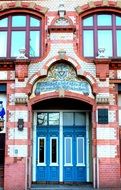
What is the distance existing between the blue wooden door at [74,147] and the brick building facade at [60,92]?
0.15 ft

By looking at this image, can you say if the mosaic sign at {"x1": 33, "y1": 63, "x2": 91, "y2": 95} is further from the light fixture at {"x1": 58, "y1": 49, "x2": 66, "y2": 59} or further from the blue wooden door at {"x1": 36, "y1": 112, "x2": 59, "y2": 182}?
the blue wooden door at {"x1": 36, "y1": 112, "x2": 59, "y2": 182}

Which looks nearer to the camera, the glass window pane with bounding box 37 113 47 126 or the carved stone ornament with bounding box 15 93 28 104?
the carved stone ornament with bounding box 15 93 28 104

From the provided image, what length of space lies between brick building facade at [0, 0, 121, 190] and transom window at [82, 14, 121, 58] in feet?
0.16

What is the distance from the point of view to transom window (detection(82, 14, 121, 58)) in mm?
17344

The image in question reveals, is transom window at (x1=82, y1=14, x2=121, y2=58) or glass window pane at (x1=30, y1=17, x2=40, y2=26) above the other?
glass window pane at (x1=30, y1=17, x2=40, y2=26)

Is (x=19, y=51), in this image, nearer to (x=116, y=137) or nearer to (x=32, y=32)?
(x=32, y=32)

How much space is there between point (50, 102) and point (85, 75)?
231 centimetres

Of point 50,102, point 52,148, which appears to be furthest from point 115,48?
point 52,148

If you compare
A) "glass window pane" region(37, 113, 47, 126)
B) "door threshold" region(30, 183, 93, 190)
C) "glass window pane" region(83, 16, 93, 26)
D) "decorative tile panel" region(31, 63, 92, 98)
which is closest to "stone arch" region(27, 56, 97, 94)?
"decorative tile panel" region(31, 63, 92, 98)

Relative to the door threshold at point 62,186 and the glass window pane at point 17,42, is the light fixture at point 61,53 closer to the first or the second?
the glass window pane at point 17,42

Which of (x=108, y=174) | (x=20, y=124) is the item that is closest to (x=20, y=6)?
(x=20, y=124)

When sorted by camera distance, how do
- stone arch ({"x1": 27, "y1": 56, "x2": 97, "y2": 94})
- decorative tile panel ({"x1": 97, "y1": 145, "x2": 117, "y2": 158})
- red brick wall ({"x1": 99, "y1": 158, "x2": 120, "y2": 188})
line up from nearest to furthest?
red brick wall ({"x1": 99, "y1": 158, "x2": 120, "y2": 188}), decorative tile panel ({"x1": 97, "y1": 145, "x2": 117, "y2": 158}), stone arch ({"x1": 27, "y1": 56, "x2": 97, "y2": 94})

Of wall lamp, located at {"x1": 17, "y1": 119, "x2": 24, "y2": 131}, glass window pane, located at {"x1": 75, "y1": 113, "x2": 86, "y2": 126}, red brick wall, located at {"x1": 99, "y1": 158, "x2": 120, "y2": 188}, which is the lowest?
red brick wall, located at {"x1": 99, "y1": 158, "x2": 120, "y2": 188}

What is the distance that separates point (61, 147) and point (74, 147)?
62 centimetres
